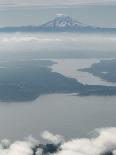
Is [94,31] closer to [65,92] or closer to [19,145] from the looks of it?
[65,92]

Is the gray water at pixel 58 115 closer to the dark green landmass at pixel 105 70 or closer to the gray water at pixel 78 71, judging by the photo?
the gray water at pixel 78 71

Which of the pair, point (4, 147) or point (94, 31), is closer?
point (4, 147)

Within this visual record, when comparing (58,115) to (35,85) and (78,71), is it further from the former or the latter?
(78,71)

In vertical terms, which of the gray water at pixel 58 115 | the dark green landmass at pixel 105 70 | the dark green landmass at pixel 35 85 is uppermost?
the dark green landmass at pixel 105 70

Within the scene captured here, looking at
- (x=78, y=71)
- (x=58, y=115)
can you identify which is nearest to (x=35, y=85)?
(x=78, y=71)

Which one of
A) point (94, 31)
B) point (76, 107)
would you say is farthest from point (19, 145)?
point (94, 31)

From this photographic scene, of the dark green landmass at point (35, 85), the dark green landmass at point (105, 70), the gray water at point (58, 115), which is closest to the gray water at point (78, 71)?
the dark green landmass at point (105, 70)
